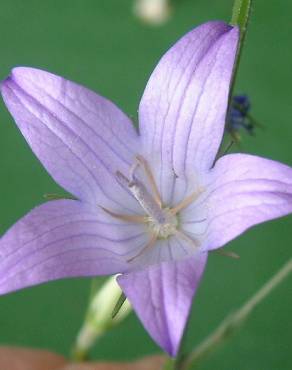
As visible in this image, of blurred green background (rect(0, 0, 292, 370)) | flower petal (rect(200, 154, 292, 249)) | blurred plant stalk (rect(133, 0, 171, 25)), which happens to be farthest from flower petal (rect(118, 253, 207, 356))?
blurred plant stalk (rect(133, 0, 171, 25))

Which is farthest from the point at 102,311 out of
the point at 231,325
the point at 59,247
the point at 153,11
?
the point at 153,11

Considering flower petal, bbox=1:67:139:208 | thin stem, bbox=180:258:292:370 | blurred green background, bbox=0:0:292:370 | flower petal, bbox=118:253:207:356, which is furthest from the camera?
blurred green background, bbox=0:0:292:370

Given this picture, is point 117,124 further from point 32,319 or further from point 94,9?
point 94,9

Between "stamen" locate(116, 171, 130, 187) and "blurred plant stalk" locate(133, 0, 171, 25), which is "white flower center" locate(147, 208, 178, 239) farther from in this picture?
"blurred plant stalk" locate(133, 0, 171, 25)

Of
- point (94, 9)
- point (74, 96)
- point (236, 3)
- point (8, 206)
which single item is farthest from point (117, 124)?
point (94, 9)

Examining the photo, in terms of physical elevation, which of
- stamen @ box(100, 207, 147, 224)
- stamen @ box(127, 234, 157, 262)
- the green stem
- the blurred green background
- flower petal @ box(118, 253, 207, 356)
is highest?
the green stem

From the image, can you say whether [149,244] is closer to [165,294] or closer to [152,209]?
[152,209]

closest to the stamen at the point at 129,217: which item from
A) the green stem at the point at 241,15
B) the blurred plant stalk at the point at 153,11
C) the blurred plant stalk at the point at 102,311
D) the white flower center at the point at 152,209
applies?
the white flower center at the point at 152,209
